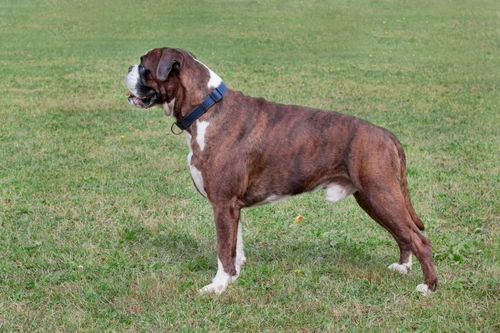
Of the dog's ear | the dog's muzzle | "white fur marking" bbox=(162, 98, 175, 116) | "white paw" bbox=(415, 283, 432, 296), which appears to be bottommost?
"white paw" bbox=(415, 283, 432, 296)

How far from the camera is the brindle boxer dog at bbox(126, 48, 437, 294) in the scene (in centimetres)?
491

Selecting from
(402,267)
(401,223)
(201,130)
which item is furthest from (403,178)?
(201,130)

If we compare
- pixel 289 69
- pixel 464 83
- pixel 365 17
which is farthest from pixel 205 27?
pixel 464 83

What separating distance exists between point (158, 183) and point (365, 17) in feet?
69.2

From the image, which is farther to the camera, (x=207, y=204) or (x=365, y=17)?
(x=365, y=17)

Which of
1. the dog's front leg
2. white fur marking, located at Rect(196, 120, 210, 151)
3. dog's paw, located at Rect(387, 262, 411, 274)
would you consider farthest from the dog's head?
dog's paw, located at Rect(387, 262, 411, 274)

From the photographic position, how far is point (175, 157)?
29.0 feet

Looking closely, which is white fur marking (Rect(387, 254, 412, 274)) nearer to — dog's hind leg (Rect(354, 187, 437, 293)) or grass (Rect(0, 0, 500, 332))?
grass (Rect(0, 0, 500, 332))

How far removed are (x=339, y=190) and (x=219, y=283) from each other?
1.09 m

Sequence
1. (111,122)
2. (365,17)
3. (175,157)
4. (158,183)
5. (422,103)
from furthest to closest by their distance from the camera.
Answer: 1. (365,17)
2. (422,103)
3. (111,122)
4. (175,157)
5. (158,183)

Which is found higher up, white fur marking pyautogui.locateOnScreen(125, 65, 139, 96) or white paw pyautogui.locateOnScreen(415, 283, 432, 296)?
white fur marking pyautogui.locateOnScreen(125, 65, 139, 96)

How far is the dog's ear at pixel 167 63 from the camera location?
4.91 m

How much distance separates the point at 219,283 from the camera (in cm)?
504

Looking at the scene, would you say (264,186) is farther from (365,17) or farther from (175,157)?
(365,17)
